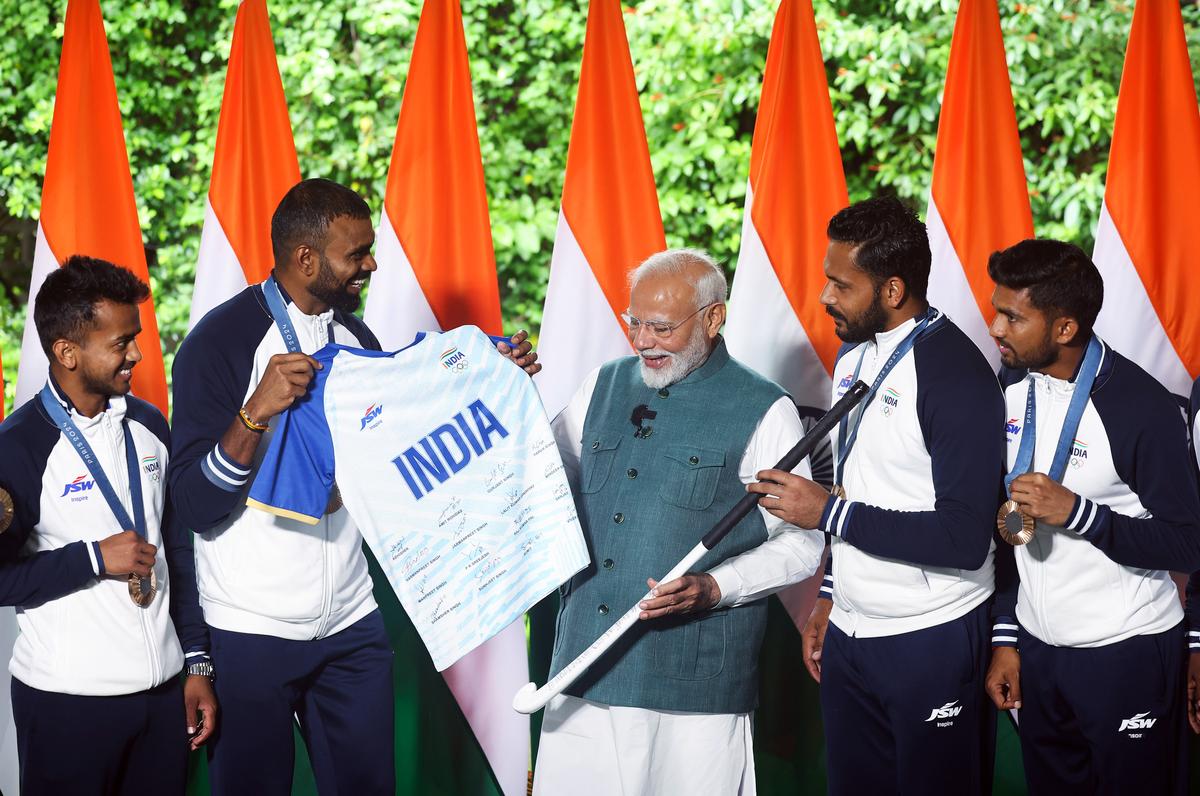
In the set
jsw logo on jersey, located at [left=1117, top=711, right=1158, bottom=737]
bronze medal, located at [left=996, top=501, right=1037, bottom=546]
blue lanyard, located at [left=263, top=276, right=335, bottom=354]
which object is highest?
blue lanyard, located at [left=263, top=276, right=335, bottom=354]

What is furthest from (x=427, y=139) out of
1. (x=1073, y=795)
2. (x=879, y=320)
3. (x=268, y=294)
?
(x=1073, y=795)

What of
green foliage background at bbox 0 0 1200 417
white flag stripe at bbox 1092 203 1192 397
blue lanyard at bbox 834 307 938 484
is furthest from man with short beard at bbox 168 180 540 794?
green foliage background at bbox 0 0 1200 417

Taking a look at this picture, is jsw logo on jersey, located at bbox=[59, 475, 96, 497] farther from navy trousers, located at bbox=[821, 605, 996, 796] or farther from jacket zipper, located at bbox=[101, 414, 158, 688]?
navy trousers, located at bbox=[821, 605, 996, 796]

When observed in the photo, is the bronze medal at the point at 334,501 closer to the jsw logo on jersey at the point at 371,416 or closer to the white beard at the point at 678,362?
the jsw logo on jersey at the point at 371,416

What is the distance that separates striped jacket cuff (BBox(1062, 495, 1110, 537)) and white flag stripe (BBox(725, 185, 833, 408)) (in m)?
1.43

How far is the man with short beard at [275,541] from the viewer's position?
3209mm

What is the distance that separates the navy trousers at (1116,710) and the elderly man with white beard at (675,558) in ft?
2.25

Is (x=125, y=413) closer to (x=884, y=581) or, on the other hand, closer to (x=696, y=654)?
(x=696, y=654)

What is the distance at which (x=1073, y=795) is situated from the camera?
3326 mm

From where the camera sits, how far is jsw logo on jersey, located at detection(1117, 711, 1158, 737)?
10.4 feet

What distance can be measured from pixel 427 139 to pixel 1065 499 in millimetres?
2417

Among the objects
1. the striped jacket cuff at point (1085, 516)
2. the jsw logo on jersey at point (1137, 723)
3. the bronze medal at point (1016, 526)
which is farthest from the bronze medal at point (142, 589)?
the jsw logo on jersey at point (1137, 723)

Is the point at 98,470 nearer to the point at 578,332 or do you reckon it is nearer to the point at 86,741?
the point at 86,741

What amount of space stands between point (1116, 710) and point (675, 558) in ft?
3.77
